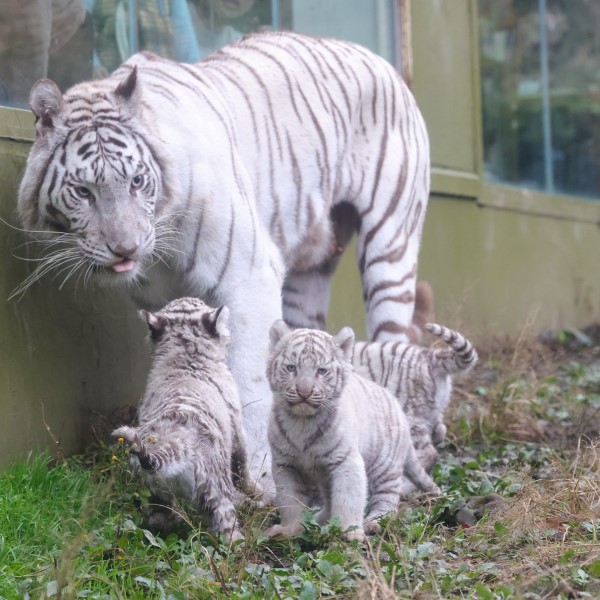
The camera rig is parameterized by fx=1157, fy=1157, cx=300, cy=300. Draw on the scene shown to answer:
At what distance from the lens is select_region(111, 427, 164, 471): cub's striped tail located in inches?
134

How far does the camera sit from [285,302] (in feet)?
20.3

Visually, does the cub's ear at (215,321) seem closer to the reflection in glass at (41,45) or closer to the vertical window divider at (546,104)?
the reflection in glass at (41,45)

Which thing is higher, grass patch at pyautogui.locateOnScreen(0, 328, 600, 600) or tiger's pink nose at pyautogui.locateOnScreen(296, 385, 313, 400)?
tiger's pink nose at pyautogui.locateOnScreen(296, 385, 313, 400)

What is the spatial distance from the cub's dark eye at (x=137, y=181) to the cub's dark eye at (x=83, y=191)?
16 centimetres

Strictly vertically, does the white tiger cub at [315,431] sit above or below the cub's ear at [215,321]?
below

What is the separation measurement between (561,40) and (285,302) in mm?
6389

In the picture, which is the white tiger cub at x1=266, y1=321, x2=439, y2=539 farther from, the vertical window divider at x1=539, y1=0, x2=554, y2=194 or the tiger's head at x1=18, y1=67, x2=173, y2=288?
the vertical window divider at x1=539, y1=0, x2=554, y2=194

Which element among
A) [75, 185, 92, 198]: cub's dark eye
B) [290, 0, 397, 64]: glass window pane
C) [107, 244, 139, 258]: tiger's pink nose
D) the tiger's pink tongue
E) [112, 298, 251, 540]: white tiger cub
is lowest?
[112, 298, 251, 540]: white tiger cub

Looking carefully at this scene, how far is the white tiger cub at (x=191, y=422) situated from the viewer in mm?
3555

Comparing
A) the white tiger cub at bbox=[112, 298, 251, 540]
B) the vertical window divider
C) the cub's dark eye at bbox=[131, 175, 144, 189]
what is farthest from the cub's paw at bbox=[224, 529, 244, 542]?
the vertical window divider

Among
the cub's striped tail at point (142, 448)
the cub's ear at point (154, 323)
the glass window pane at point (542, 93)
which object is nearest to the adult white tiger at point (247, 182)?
the cub's ear at point (154, 323)

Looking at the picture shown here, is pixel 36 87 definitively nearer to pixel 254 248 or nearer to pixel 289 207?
pixel 254 248

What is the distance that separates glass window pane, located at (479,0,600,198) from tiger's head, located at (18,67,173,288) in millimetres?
5765

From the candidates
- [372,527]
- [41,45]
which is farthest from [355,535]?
[41,45]
